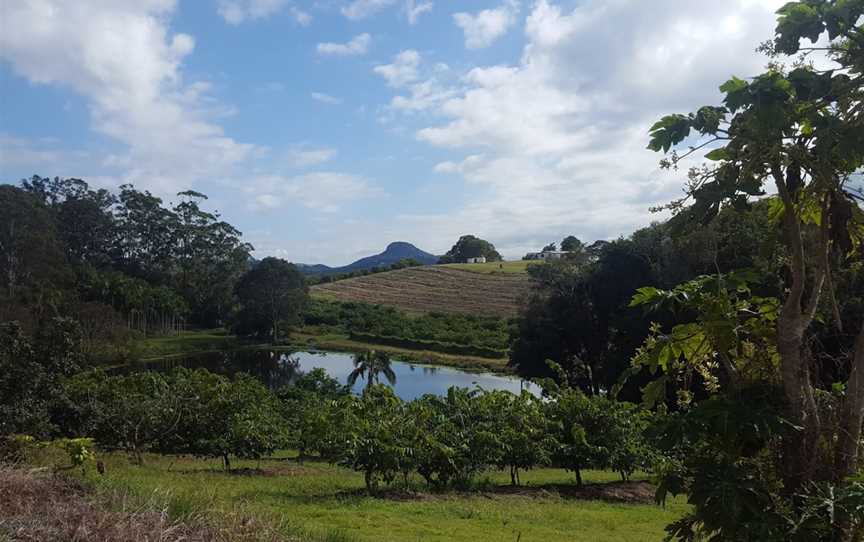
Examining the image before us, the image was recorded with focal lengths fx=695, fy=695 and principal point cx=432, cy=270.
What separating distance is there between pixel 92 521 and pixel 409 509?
6869 mm

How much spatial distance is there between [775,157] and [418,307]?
75.5m

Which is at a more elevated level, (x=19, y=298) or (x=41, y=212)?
(x=41, y=212)

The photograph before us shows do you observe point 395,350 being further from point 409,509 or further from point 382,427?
point 409,509

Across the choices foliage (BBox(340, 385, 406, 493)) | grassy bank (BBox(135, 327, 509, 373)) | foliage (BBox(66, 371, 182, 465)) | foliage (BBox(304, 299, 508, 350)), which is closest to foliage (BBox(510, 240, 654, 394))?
foliage (BBox(66, 371, 182, 465))

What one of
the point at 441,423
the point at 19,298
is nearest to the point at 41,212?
the point at 19,298

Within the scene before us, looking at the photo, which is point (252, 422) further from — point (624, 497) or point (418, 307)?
point (418, 307)

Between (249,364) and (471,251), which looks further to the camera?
(471,251)

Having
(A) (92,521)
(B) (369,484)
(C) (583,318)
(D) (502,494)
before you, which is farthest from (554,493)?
(C) (583,318)

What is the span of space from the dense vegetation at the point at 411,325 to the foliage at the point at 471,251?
154 feet

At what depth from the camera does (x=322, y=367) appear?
148 feet

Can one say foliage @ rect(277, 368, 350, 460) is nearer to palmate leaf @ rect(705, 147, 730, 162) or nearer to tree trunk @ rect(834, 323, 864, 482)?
tree trunk @ rect(834, 323, 864, 482)

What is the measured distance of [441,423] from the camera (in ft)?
45.1

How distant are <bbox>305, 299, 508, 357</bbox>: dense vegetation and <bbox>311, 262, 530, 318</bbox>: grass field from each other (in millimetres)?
3821

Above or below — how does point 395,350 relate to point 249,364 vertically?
above
